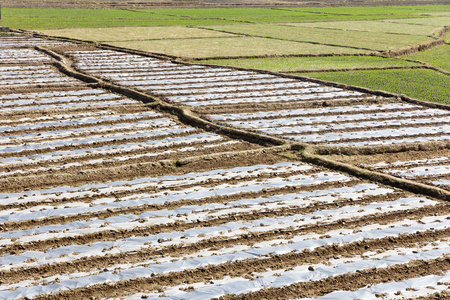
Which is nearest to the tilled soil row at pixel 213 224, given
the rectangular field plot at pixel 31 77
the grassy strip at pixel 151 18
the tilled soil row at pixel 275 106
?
the tilled soil row at pixel 275 106

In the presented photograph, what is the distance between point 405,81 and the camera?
50.2 feet

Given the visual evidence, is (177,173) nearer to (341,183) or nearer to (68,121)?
(341,183)

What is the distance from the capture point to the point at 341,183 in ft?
24.7

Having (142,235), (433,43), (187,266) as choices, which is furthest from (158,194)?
(433,43)

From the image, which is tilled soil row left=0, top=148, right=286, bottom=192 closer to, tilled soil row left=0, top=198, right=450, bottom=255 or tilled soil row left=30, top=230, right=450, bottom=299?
tilled soil row left=0, top=198, right=450, bottom=255

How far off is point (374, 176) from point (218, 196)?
241 centimetres

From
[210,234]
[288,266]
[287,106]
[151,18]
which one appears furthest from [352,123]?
[151,18]

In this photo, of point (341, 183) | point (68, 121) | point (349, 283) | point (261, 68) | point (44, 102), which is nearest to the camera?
point (349, 283)

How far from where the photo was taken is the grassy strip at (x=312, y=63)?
676 inches

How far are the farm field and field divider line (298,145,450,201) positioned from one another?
0.02 m

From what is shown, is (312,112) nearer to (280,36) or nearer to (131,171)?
(131,171)

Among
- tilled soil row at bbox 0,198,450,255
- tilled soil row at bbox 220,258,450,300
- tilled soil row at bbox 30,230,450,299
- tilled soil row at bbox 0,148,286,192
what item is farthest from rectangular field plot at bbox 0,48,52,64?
tilled soil row at bbox 220,258,450,300

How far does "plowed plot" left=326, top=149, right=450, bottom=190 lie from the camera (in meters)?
7.77

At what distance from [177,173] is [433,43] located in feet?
68.8
